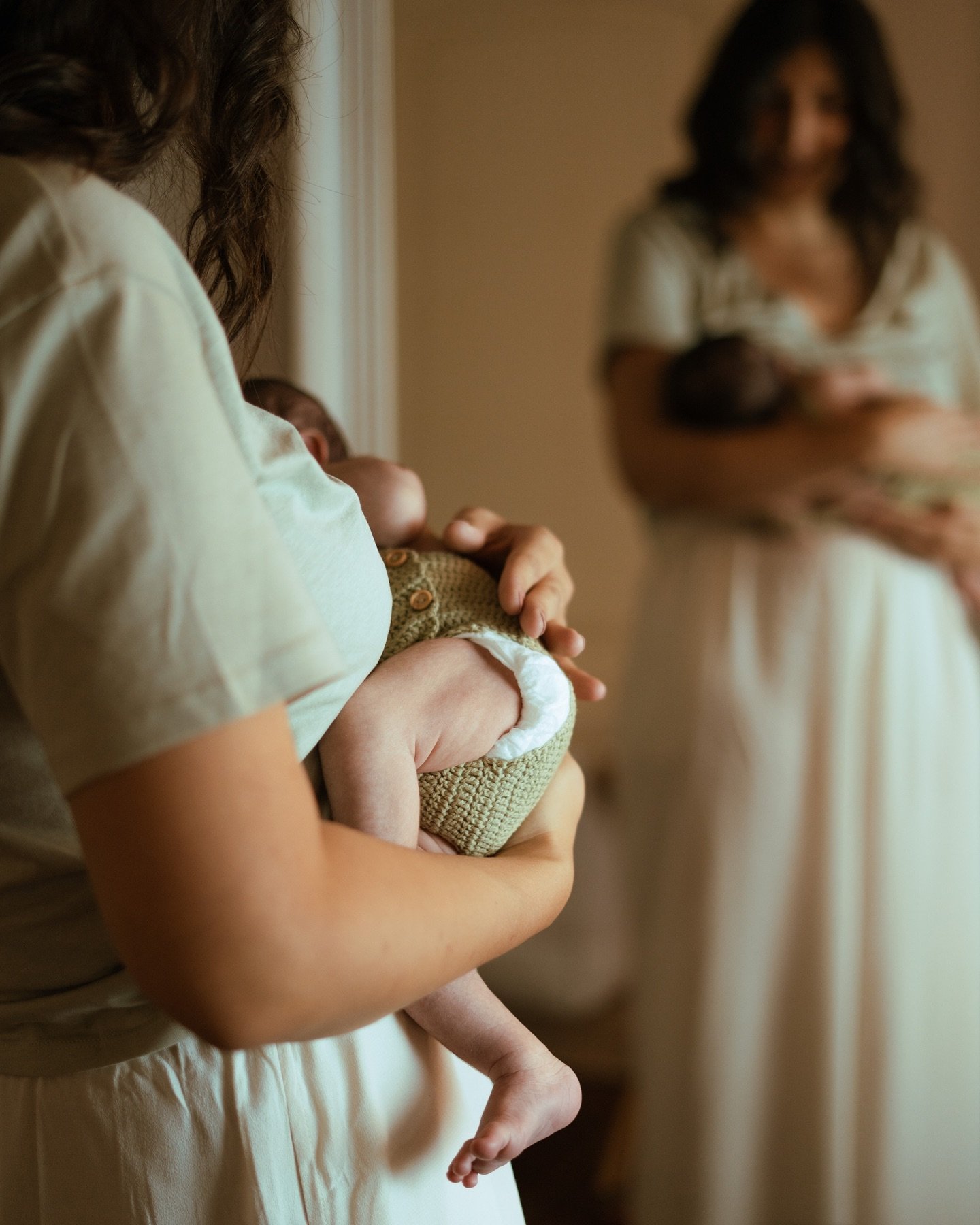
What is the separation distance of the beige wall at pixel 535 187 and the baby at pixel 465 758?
1.54 meters

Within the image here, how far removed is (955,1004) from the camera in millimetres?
1376

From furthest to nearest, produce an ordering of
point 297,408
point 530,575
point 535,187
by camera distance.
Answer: point 535,187
point 297,408
point 530,575

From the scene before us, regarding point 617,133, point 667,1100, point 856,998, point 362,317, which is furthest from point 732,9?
point 667,1100

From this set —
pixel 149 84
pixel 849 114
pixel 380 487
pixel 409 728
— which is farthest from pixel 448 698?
pixel 849 114

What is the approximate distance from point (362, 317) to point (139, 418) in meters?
0.78

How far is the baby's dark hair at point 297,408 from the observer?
0.70 meters

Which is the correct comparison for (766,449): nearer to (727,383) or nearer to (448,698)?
(727,383)

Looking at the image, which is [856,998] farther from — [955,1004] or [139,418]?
[139,418]

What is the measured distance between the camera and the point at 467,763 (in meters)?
0.55

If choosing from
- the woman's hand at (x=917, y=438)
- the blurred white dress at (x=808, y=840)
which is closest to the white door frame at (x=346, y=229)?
the blurred white dress at (x=808, y=840)

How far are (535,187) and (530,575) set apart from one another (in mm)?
1890

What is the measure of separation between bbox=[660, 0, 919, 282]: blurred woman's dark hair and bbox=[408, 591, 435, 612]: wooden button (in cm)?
114

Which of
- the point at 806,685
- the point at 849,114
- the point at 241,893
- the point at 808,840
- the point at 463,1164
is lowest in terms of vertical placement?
the point at 808,840

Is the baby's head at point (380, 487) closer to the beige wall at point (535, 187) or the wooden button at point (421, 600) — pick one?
the wooden button at point (421, 600)
